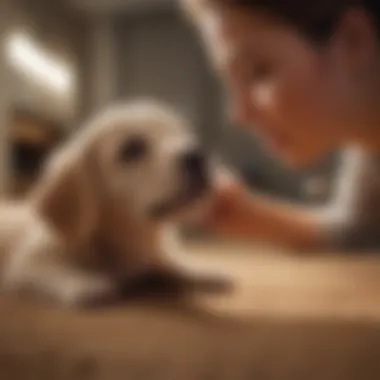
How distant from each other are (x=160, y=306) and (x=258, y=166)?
0.55ft

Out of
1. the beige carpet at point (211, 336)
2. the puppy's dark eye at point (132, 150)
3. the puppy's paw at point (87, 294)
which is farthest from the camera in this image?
the puppy's dark eye at point (132, 150)

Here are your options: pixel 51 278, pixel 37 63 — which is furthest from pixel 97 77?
pixel 51 278

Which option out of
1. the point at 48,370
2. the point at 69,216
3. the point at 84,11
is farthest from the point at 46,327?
Answer: the point at 84,11

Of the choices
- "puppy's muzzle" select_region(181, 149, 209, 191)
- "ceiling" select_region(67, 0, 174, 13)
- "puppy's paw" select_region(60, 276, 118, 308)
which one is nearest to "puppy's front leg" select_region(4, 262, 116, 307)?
"puppy's paw" select_region(60, 276, 118, 308)

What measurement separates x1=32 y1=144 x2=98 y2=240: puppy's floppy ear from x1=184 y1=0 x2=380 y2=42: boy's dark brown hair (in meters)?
0.19

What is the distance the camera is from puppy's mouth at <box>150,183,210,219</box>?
594 mm

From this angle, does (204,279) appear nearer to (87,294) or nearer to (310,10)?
(87,294)

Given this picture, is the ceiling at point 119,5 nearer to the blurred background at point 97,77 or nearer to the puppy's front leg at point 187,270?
the blurred background at point 97,77

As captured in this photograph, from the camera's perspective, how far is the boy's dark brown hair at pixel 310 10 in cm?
54

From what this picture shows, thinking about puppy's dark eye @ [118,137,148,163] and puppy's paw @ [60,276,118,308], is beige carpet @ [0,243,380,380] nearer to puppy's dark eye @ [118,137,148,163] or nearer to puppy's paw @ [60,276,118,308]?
puppy's paw @ [60,276,118,308]

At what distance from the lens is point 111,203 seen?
2.06ft

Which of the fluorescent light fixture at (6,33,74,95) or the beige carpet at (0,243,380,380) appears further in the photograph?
the fluorescent light fixture at (6,33,74,95)

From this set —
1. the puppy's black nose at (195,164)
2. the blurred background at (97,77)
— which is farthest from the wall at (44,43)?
the puppy's black nose at (195,164)

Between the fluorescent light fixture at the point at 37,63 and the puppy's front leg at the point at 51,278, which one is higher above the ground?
the fluorescent light fixture at the point at 37,63
